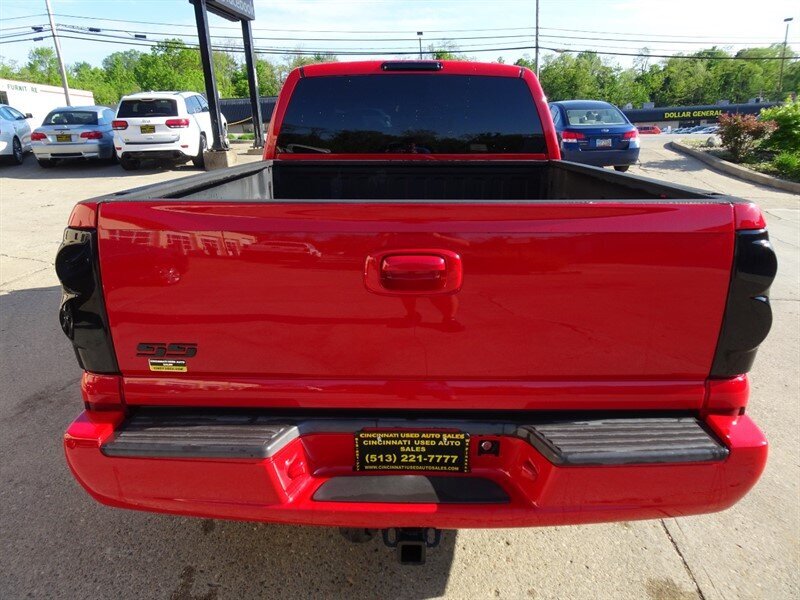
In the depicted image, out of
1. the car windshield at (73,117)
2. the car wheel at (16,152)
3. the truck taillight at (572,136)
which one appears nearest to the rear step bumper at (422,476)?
the truck taillight at (572,136)

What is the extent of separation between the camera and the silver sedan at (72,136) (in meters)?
14.4

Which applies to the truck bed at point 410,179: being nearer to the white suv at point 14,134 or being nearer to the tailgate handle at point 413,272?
the tailgate handle at point 413,272

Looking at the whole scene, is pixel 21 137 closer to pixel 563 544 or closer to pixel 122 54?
pixel 563 544

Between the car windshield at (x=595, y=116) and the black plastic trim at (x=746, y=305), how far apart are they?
1248 cm

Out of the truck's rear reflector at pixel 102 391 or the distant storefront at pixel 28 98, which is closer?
the truck's rear reflector at pixel 102 391

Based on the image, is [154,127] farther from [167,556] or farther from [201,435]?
[201,435]

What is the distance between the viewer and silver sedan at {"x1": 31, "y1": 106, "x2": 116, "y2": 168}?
14430mm

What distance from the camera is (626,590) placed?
2191 mm

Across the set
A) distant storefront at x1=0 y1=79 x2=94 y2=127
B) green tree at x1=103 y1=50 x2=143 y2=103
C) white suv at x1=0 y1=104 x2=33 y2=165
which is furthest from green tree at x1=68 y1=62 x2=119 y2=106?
white suv at x1=0 y1=104 x2=33 y2=165

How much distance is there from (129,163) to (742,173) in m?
16.0

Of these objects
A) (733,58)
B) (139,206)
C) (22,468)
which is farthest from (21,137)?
(733,58)

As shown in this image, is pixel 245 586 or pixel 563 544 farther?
pixel 563 544

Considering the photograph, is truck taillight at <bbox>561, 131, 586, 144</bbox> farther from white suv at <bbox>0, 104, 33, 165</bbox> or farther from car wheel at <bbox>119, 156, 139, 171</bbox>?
white suv at <bbox>0, 104, 33, 165</bbox>

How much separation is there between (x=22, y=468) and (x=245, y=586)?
1687mm
